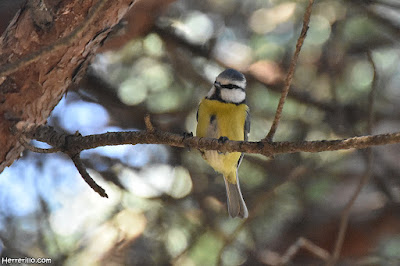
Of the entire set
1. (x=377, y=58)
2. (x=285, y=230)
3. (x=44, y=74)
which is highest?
(x=44, y=74)

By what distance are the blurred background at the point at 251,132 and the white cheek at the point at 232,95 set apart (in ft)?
1.48

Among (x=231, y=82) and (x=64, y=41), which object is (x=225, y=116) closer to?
(x=231, y=82)

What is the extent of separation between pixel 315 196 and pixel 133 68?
4.42 ft

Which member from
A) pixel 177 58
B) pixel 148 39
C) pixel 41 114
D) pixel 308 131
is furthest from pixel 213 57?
pixel 41 114

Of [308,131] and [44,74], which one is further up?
[44,74]

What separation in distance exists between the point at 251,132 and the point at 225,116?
1.76 feet

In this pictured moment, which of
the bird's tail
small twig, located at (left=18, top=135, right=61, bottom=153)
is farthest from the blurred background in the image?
→ small twig, located at (left=18, top=135, right=61, bottom=153)

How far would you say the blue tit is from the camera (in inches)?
95.0

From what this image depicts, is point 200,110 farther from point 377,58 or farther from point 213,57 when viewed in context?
point 377,58

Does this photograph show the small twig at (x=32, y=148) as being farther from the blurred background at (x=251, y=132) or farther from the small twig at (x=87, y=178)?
the blurred background at (x=251, y=132)

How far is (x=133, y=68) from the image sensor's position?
3002 mm

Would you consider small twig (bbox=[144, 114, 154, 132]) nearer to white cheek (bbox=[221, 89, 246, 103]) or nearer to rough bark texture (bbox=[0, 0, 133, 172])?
rough bark texture (bbox=[0, 0, 133, 172])

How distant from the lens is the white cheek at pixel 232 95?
2.46 m

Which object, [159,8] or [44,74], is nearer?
[44,74]
